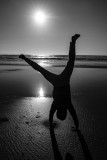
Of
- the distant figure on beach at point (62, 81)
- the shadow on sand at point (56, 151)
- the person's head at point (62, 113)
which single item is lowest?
the shadow on sand at point (56, 151)

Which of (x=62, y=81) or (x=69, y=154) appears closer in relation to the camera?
(x=69, y=154)

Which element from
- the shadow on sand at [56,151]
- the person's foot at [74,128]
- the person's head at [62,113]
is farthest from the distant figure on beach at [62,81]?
the person's foot at [74,128]

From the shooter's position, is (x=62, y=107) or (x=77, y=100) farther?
(x=77, y=100)

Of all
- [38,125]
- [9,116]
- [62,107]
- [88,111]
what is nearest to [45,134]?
[38,125]

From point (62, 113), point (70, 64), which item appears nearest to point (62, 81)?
point (70, 64)

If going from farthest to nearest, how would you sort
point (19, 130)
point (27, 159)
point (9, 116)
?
point (9, 116) → point (19, 130) → point (27, 159)

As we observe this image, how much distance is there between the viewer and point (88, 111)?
25.2 ft

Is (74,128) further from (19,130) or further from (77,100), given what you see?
(77,100)

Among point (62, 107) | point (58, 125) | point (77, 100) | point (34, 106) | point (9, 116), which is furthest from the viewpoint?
Answer: point (77, 100)

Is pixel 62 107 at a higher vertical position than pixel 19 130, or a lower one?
higher

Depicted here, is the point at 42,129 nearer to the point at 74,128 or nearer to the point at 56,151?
the point at 74,128

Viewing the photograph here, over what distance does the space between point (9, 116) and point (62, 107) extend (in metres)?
2.71

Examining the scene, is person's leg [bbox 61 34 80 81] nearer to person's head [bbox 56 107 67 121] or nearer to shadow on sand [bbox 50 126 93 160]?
person's head [bbox 56 107 67 121]

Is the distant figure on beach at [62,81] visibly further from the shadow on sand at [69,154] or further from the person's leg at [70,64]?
the shadow on sand at [69,154]
